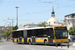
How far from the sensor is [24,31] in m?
41.2

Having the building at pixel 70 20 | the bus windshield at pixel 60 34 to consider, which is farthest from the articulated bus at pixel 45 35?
the building at pixel 70 20

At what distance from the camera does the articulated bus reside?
107ft

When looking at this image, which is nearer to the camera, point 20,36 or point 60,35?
point 60,35

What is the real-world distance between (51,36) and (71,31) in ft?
178

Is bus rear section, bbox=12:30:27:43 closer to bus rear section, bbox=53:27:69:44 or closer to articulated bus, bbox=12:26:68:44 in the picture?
articulated bus, bbox=12:26:68:44

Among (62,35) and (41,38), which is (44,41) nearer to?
(41,38)

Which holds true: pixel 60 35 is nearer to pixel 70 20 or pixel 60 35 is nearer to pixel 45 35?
pixel 45 35

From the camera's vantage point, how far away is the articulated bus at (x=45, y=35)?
32.5 m

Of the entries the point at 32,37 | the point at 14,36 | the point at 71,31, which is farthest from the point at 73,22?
the point at 32,37

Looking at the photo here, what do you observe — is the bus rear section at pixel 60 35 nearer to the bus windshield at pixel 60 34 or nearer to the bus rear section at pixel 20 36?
the bus windshield at pixel 60 34

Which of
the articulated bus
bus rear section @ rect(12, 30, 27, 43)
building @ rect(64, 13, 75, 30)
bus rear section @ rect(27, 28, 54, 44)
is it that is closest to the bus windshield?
the articulated bus

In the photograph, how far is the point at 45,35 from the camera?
34.7 meters

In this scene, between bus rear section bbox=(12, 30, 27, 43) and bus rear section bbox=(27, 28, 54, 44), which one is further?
bus rear section bbox=(12, 30, 27, 43)

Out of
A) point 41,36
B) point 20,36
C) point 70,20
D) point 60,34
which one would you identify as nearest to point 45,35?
point 41,36
